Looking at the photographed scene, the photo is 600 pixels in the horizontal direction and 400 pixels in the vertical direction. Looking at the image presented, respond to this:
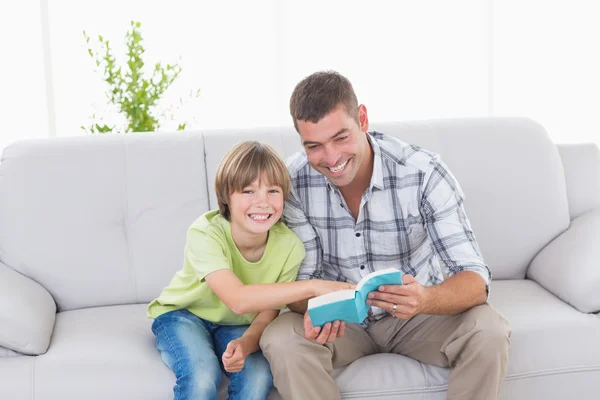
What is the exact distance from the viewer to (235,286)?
1847 mm

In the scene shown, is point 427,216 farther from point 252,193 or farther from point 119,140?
point 119,140

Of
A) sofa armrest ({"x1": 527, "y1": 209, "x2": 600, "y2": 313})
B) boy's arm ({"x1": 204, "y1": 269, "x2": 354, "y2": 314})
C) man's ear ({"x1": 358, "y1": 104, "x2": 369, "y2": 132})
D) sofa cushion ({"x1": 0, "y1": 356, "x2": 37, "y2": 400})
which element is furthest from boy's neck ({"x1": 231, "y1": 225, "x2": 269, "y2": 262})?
sofa armrest ({"x1": 527, "y1": 209, "x2": 600, "y2": 313})

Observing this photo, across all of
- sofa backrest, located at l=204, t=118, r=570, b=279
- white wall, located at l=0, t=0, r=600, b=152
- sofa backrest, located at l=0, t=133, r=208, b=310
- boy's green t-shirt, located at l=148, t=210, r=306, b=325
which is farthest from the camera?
white wall, located at l=0, t=0, r=600, b=152

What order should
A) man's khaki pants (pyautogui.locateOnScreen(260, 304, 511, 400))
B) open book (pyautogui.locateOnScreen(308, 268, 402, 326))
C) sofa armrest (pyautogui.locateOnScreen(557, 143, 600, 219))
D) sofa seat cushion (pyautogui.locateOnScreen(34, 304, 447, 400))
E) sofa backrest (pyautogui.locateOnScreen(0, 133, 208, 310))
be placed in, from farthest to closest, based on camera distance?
sofa armrest (pyautogui.locateOnScreen(557, 143, 600, 219)) < sofa backrest (pyautogui.locateOnScreen(0, 133, 208, 310)) < sofa seat cushion (pyautogui.locateOnScreen(34, 304, 447, 400)) < man's khaki pants (pyautogui.locateOnScreen(260, 304, 511, 400)) < open book (pyautogui.locateOnScreen(308, 268, 402, 326))

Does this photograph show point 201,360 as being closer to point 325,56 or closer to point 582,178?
point 582,178

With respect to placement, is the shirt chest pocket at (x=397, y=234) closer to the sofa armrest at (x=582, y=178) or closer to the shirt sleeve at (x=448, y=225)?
the shirt sleeve at (x=448, y=225)

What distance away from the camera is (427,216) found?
6.43 ft

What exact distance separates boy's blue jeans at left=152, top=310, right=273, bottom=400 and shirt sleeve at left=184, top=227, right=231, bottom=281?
144mm

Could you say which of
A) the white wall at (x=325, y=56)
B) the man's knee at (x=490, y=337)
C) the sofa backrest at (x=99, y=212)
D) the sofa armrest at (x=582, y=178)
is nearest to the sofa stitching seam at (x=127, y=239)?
the sofa backrest at (x=99, y=212)

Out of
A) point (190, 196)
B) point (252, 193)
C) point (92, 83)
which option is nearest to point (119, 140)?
point (190, 196)

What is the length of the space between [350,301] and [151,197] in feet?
3.35

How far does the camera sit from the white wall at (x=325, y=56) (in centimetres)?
420

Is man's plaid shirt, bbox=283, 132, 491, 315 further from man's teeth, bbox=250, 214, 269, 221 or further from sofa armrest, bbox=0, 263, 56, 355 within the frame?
sofa armrest, bbox=0, 263, 56, 355

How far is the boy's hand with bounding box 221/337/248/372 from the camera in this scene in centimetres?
177
